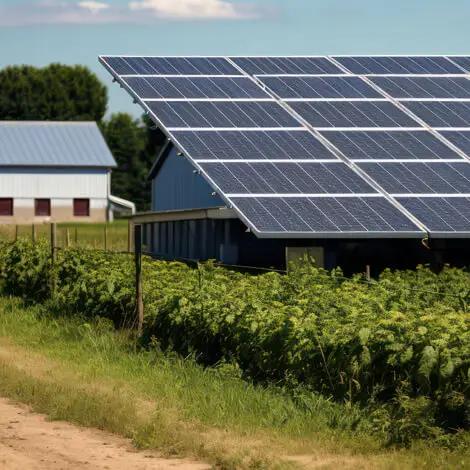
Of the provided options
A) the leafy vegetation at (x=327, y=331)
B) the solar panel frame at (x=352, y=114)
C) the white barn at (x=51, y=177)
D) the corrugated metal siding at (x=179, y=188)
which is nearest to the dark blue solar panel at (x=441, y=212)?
the leafy vegetation at (x=327, y=331)

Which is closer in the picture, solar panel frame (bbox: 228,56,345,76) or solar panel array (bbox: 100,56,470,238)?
solar panel array (bbox: 100,56,470,238)

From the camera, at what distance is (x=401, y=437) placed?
33.4 feet

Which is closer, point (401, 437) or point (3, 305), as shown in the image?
point (401, 437)

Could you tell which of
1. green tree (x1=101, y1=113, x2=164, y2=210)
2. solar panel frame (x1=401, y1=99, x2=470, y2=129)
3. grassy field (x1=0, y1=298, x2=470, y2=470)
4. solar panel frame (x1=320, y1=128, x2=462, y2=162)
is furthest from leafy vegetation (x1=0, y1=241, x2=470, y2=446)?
green tree (x1=101, y1=113, x2=164, y2=210)

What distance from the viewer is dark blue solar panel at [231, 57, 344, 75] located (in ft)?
96.8

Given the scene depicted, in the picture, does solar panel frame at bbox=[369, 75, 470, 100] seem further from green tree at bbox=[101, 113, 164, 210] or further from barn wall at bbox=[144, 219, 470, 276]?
green tree at bbox=[101, 113, 164, 210]

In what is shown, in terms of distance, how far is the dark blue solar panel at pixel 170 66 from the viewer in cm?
2798

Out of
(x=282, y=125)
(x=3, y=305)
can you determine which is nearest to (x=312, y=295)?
(x=3, y=305)

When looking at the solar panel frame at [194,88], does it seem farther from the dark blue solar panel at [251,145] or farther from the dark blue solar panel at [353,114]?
the dark blue solar panel at [251,145]

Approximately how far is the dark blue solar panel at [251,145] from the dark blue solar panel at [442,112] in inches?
152

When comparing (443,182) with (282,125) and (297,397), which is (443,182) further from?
(297,397)

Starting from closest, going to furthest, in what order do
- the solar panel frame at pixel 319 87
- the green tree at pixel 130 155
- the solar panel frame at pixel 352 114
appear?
1. the solar panel frame at pixel 352 114
2. the solar panel frame at pixel 319 87
3. the green tree at pixel 130 155

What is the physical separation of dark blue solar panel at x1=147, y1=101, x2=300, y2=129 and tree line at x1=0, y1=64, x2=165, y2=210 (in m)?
78.9

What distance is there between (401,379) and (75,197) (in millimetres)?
72105
